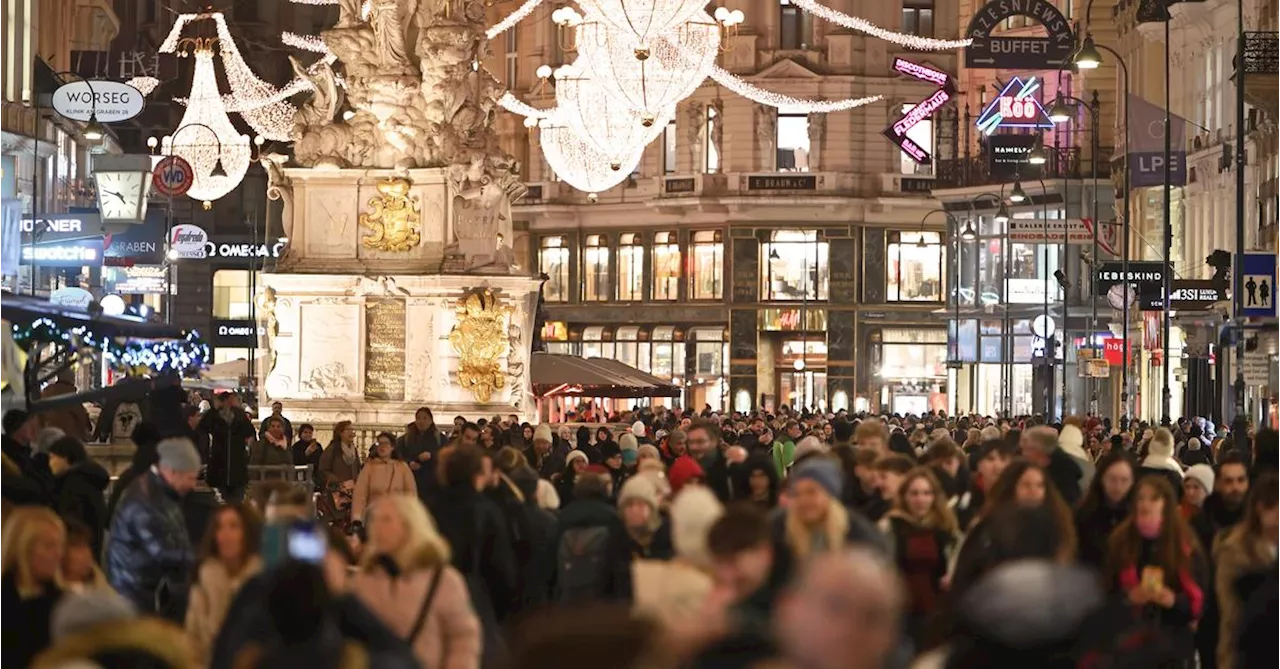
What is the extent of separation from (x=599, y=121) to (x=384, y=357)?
17.5m

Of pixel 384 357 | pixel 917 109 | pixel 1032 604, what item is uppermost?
pixel 917 109

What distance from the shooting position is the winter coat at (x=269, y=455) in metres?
32.3

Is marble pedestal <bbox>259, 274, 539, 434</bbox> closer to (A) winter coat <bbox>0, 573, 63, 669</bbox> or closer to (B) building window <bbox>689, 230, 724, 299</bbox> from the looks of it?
(A) winter coat <bbox>0, 573, 63, 669</bbox>

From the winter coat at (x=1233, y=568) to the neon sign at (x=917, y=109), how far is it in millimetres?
69164

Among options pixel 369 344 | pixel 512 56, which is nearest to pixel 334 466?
pixel 369 344

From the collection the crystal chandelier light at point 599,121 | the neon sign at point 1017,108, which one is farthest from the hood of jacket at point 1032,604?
the neon sign at point 1017,108

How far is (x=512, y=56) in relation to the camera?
10525 cm

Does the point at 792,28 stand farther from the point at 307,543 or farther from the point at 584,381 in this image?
the point at 307,543

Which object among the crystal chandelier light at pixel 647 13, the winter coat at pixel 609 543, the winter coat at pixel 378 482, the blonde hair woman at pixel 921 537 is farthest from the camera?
the crystal chandelier light at pixel 647 13

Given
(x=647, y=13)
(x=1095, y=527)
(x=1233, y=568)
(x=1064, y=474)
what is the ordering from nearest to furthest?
(x=1233, y=568)
(x=1095, y=527)
(x=1064, y=474)
(x=647, y=13)

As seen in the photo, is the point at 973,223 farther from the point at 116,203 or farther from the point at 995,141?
the point at 116,203

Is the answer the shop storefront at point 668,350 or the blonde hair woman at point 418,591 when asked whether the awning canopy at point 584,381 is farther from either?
the blonde hair woman at point 418,591

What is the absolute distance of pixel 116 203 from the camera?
50.9 m

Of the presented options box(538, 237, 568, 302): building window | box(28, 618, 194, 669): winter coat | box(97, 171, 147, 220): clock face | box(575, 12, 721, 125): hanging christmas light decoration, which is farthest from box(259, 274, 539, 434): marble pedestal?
box(538, 237, 568, 302): building window
